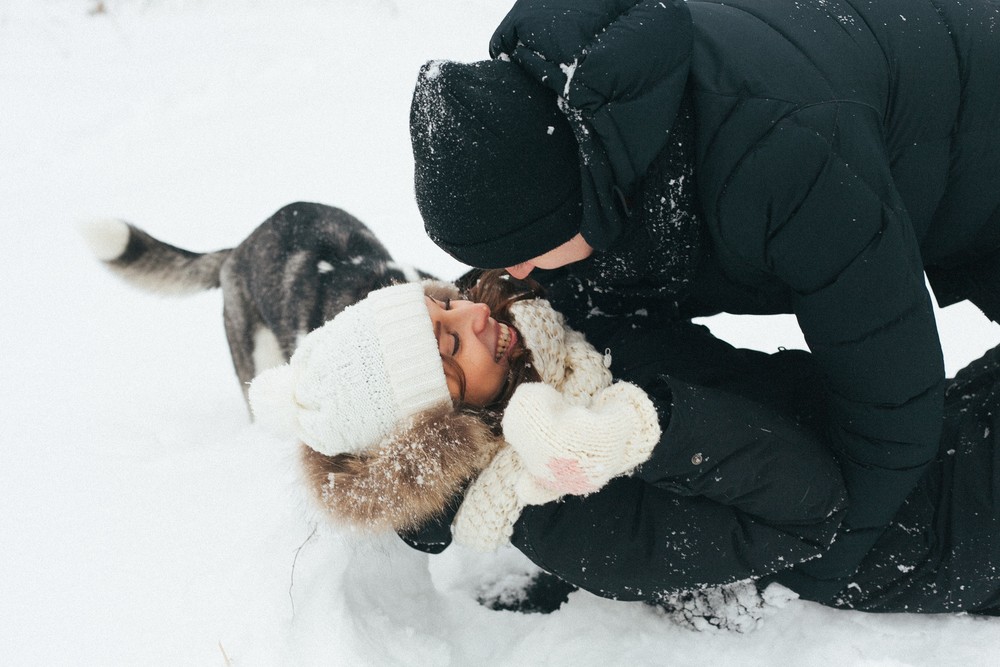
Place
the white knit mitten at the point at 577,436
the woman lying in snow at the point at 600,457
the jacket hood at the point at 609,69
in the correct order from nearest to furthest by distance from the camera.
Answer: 1. the jacket hood at the point at 609,69
2. the white knit mitten at the point at 577,436
3. the woman lying in snow at the point at 600,457

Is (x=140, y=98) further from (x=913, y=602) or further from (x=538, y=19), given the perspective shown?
(x=913, y=602)

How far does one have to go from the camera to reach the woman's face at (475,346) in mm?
1752

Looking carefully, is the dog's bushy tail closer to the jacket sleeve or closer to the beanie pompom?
the beanie pompom

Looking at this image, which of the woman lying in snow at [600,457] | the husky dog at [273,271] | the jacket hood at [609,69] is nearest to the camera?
the jacket hood at [609,69]

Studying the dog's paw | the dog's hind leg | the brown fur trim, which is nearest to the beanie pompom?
the brown fur trim

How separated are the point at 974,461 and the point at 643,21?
4.72ft

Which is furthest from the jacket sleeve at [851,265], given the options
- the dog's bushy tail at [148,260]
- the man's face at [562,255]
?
the dog's bushy tail at [148,260]

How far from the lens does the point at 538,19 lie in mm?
1326

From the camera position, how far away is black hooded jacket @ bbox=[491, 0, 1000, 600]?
1334 mm

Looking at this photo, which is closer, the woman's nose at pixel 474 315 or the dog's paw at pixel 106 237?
the woman's nose at pixel 474 315

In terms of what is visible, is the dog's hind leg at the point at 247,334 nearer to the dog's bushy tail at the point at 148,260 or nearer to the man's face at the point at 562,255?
the dog's bushy tail at the point at 148,260

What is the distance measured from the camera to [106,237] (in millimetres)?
2951

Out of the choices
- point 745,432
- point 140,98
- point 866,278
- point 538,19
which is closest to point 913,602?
point 745,432

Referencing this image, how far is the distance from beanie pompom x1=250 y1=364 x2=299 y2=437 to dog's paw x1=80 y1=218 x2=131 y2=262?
1621mm
